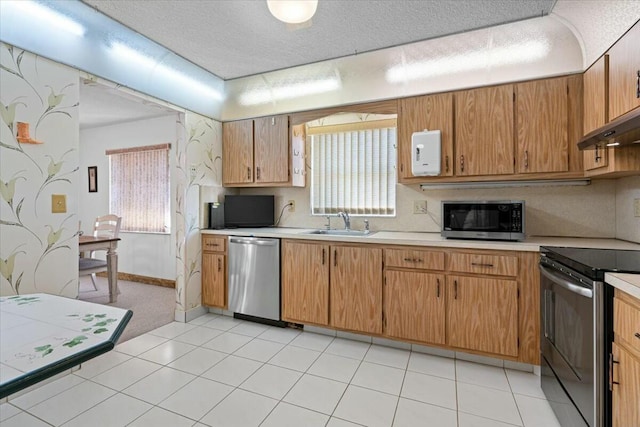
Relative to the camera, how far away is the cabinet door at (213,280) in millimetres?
3312

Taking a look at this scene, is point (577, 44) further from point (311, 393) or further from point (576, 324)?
point (311, 393)

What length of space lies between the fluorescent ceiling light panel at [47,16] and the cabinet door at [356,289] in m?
2.57

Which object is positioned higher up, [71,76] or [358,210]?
[71,76]

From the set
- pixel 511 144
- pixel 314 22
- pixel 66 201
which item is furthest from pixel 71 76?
pixel 511 144

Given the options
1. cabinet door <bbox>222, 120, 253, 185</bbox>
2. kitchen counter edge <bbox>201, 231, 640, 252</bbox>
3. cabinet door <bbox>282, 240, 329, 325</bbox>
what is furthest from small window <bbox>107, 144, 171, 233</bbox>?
kitchen counter edge <bbox>201, 231, 640, 252</bbox>

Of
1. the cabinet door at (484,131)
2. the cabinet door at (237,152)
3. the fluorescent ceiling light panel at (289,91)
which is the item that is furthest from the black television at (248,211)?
the cabinet door at (484,131)

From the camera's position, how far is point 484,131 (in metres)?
2.50

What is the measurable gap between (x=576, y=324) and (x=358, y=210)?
212cm

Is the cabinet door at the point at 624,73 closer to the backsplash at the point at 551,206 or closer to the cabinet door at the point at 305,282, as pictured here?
the backsplash at the point at 551,206

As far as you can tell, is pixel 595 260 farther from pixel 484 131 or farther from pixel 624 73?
pixel 484 131

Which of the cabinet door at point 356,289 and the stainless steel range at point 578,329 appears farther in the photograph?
the cabinet door at point 356,289

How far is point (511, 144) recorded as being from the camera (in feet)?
7.96

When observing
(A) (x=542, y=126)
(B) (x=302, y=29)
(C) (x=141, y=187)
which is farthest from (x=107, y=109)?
(A) (x=542, y=126)

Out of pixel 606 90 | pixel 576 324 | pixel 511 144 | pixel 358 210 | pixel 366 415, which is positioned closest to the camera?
pixel 576 324
